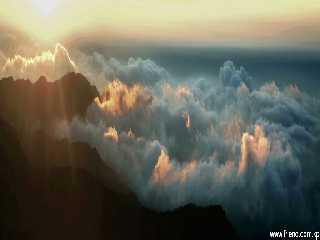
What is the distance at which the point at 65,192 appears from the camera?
28844 mm

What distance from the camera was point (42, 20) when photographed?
25422 mm

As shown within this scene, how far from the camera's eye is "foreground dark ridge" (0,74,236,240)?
26.8 m

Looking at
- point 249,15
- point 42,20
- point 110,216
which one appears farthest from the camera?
point 110,216

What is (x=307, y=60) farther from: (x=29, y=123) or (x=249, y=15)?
(x=29, y=123)

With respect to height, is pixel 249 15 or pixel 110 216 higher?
pixel 249 15

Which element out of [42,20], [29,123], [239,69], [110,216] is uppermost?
[42,20]

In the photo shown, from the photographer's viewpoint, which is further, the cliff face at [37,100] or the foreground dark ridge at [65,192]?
the cliff face at [37,100]

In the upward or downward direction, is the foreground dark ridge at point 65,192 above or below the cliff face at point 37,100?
below

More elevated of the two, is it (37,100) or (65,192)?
(37,100)

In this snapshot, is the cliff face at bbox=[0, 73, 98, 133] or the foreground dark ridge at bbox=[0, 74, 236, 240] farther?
the cliff face at bbox=[0, 73, 98, 133]

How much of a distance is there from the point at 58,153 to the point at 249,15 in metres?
12.8

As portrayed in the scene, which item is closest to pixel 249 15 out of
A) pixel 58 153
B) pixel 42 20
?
pixel 42 20

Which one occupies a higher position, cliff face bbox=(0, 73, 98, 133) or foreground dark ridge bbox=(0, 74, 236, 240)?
cliff face bbox=(0, 73, 98, 133)

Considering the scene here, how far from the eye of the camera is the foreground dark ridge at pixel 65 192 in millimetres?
26750
